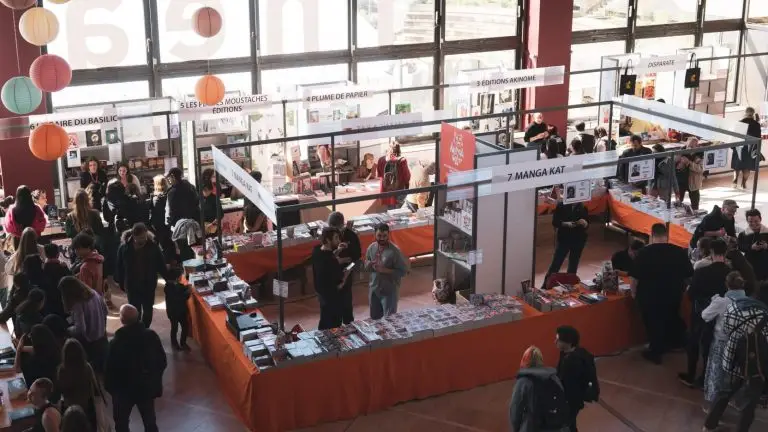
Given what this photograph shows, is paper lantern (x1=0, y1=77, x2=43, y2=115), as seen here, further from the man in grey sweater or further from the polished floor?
the man in grey sweater

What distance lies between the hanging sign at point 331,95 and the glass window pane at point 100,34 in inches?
96.8

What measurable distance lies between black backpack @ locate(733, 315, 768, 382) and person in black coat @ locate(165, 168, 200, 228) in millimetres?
5742

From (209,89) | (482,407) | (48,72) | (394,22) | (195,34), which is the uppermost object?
(394,22)

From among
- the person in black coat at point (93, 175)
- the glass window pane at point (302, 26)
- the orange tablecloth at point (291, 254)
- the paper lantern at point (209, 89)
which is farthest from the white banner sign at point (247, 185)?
the glass window pane at point (302, 26)

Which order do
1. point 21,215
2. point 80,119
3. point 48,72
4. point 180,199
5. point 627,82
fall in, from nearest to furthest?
point 48,72 → point 21,215 → point 180,199 → point 80,119 → point 627,82

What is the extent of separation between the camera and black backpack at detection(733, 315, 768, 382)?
21.5ft

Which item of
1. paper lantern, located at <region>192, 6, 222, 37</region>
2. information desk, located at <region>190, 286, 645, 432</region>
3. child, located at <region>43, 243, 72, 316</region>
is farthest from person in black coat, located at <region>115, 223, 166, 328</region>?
paper lantern, located at <region>192, 6, 222, 37</region>

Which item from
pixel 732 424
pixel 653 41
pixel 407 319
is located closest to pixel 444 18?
pixel 653 41

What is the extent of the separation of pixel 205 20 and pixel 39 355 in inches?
188

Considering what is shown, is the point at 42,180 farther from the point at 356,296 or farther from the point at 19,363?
the point at 19,363

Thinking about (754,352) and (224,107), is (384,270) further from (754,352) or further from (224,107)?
(224,107)

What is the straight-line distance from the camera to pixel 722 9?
55.8ft

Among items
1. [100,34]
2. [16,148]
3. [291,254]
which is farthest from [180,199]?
[100,34]

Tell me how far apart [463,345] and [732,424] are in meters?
2.24
